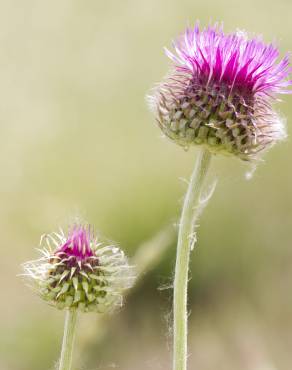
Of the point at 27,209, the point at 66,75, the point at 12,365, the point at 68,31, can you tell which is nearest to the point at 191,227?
the point at 12,365

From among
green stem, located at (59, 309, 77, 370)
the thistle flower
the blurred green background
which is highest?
the blurred green background

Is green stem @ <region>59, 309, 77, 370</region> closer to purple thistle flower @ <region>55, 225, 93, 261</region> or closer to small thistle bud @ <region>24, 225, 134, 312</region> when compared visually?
small thistle bud @ <region>24, 225, 134, 312</region>

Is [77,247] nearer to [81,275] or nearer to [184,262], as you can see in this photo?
[81,275]

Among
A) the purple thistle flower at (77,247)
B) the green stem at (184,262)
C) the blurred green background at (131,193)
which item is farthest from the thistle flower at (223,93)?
the blurred green background at (131,193)

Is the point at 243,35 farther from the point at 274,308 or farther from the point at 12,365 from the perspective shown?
the point at 274,308

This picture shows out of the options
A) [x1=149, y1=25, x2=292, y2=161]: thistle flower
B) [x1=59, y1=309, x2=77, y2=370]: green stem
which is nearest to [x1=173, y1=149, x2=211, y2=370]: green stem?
[x1=149, y1=25, x2=292, y2=161]: thistle flower

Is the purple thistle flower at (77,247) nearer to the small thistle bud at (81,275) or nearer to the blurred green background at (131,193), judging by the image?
the small thistle bud at (81,275)
